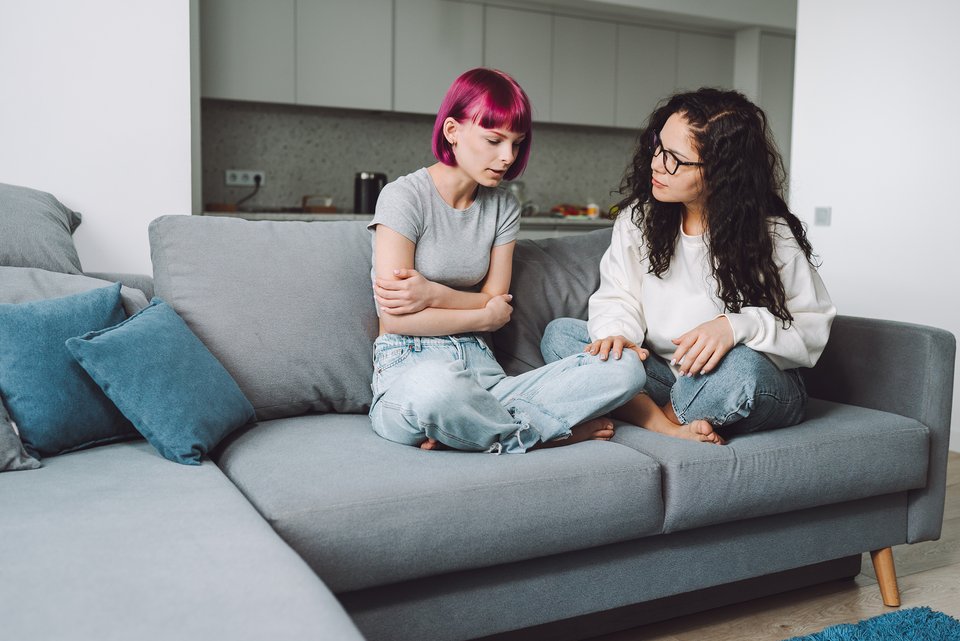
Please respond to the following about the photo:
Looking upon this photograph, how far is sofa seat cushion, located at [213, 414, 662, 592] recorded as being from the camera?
1.32m

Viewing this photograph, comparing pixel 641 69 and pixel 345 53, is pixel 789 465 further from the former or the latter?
pixel 641 69

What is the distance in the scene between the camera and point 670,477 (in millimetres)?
1607

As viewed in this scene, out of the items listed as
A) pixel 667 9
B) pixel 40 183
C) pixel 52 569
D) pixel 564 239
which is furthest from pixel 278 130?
pixel 52 569

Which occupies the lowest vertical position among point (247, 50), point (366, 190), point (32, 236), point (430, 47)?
point (32, 236)

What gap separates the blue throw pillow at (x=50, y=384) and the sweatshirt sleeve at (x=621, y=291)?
1.06m

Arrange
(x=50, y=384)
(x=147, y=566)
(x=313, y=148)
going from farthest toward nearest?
(x=313, y=148), (x=50, y=384), (x=147, y=566)

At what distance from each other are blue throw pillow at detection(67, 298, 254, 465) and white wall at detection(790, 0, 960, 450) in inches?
111

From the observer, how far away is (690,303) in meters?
1.93

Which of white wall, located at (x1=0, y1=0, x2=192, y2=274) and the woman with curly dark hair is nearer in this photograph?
the woman with curly dark hair

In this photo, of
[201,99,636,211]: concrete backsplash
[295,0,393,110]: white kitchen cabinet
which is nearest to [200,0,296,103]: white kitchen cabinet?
[295,0,393,110]: white kitchen cabinet

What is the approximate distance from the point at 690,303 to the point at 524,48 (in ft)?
12.9

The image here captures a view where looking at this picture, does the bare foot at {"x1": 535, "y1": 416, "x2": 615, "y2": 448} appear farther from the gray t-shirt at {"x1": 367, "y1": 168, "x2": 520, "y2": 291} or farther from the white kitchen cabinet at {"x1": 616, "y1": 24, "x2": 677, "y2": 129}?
the white kitchen cabinet at {"x1": 616, "y1": 24, "x2": 677, "y2": 129}

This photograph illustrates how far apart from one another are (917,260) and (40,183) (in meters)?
3.40

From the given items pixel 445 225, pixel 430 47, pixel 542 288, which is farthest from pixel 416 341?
pixel 430 47
